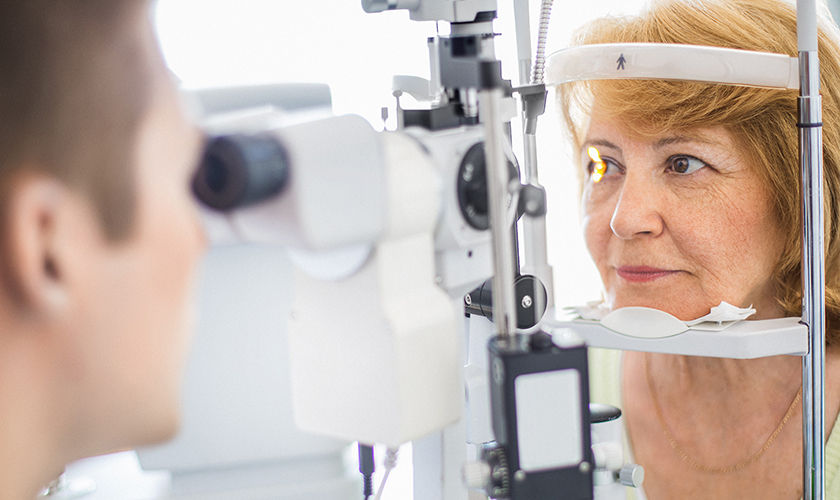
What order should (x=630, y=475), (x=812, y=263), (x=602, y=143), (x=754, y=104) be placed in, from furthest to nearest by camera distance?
(x=602, y=143) < (x=754, y=104) < (x=812, y=263) < (x=630, y=475)

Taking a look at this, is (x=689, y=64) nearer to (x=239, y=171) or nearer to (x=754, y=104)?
(x=754, y=104)

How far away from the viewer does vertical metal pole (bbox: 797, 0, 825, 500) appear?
3.43ft

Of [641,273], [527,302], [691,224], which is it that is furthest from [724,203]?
[527,302]

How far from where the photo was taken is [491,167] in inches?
25.6

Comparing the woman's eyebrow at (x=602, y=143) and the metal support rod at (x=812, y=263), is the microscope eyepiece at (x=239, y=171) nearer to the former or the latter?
the metal support rod at (x=812, y=263)

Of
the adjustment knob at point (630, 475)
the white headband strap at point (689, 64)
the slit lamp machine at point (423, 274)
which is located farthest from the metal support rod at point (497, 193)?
the white headband strap at point (689, 64)

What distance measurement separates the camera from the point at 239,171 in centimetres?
52

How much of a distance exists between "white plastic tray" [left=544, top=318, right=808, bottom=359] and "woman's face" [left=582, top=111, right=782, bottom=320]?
0.47ft

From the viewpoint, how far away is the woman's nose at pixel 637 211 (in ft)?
4.33

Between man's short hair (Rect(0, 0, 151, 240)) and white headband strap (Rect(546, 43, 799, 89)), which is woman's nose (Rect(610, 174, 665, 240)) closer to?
white headband strap (Rect(546, 43, 799, 89))

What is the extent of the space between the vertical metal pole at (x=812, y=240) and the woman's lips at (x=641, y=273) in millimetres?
268

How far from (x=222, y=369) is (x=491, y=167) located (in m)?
0.36

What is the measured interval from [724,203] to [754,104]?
150 millimetres

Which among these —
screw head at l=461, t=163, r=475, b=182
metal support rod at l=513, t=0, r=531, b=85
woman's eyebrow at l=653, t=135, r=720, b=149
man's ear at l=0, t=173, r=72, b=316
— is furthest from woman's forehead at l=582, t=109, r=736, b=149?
man's ear at l=0, t=173, r=72, b=316
